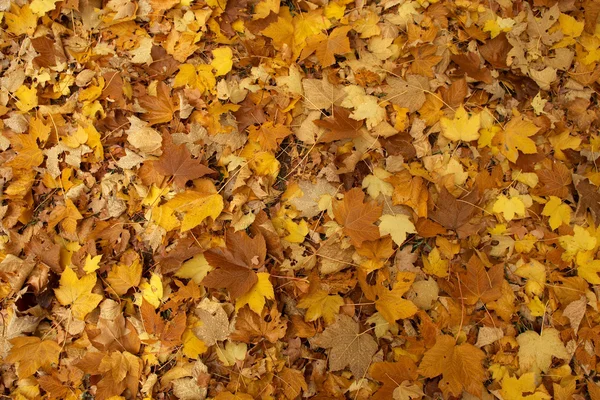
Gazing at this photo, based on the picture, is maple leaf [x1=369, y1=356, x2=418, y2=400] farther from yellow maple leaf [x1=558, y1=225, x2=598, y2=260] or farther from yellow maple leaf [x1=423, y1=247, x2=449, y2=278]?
yellow maple leaf [x1=558, y1=225, x2=598, y2=260]

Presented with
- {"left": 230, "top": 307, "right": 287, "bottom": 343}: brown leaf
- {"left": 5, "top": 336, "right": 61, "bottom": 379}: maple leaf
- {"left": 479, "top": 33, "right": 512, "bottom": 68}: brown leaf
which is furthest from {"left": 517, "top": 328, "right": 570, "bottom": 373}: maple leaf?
{"left": 5, "top": 336, "right": 61, "bottom": 379}: maple leaf

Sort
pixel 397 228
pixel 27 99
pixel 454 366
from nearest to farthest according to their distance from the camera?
pixel 454 366 < pixel 397 228 < pixel 27 99

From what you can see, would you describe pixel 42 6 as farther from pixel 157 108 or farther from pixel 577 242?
pixel 577 242

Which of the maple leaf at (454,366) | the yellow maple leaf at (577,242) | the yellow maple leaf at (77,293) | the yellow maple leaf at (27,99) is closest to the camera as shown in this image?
the maple leaf at (454,366)

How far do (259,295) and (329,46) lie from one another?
1188 millimetres

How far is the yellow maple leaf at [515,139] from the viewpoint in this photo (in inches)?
81.4

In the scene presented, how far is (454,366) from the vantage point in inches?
70.1

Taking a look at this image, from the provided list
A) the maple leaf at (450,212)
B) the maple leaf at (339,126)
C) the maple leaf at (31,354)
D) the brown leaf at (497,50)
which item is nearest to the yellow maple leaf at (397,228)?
the maple leaf at (450,212)

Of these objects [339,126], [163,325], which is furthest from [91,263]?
[339,126]

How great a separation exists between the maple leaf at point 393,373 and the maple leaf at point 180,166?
1068 millimetres

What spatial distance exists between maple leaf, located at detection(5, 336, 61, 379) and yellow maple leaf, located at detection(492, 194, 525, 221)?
1.95 m

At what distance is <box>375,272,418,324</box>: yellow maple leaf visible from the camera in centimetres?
182

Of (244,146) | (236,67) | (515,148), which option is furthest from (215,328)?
(515,148)

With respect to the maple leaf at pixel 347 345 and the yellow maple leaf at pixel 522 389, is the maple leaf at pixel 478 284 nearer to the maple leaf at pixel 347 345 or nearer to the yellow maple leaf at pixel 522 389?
the yellow maple leaf at pixel 522 389
